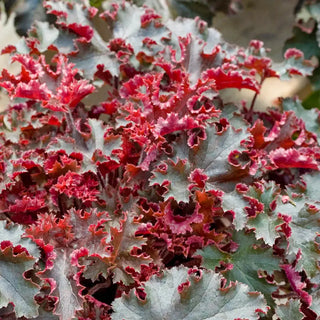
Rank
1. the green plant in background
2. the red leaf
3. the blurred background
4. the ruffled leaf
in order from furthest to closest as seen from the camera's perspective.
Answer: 1. the green plant in background
2. the blurred background
3. the red leaf
4. the ruffled leaf

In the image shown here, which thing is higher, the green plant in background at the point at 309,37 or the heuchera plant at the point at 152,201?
the heuchera plant at the point at 152,201

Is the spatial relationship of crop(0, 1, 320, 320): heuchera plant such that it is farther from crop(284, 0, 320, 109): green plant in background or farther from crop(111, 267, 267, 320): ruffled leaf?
crop(284, 0, 320, 109): green plant in background

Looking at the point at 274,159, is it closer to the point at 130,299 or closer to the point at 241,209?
the point at 241,209

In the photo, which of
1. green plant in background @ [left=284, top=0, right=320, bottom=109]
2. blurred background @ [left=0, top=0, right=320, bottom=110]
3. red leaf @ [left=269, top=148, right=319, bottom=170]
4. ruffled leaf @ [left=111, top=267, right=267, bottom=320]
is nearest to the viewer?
ruffled leaf @ [left=111, top=267, right=267, bottom=320]

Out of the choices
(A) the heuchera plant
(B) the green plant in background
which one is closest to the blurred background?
(B) the green plant in background

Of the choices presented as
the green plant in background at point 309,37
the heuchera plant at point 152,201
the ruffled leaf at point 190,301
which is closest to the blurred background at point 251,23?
the green plant in background at point 309,37

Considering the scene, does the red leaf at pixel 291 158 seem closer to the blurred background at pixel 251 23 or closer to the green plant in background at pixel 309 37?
the blurred background at pixel 251 23

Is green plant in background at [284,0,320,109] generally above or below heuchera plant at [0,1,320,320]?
below

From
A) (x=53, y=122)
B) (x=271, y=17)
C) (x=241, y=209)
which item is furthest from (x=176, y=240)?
(x=271, y=17)
